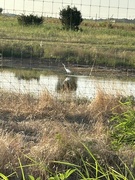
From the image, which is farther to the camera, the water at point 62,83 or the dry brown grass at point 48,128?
the water at point 62,83

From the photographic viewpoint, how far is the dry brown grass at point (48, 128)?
197 inches

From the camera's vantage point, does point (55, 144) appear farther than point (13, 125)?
No

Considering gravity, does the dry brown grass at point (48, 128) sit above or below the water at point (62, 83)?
above

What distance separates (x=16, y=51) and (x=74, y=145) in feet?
54.2

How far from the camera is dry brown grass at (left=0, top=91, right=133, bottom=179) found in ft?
16.4

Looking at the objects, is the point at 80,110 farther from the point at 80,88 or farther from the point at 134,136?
the point at 80,88

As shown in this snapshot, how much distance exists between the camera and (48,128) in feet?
21.1

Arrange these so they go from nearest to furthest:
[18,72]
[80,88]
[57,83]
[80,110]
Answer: [80,110], [80,88], [57,83], [18,72]

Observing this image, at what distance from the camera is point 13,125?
6836 millimetres

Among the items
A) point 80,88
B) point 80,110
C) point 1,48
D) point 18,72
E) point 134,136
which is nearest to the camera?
point 134,136

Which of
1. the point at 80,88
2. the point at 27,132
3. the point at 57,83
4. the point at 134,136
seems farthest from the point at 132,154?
the point at 57,83

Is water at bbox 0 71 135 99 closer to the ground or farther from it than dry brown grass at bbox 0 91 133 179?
closer to the ground

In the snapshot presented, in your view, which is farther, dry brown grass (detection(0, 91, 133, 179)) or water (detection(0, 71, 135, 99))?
water (detection(0, 71, 135, 99))

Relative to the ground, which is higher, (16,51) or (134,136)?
(134,136)
